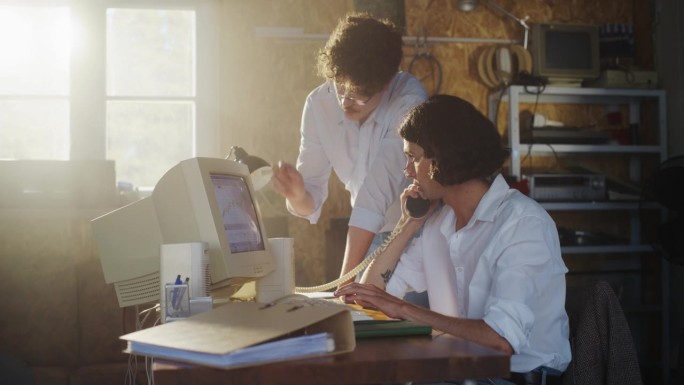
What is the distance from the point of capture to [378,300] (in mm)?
1619

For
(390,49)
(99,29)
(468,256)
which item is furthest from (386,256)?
(99,29)

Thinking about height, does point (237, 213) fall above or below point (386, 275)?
above

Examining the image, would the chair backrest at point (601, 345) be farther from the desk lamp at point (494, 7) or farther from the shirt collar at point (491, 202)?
Answer: the desk lamp at point (494, 7)

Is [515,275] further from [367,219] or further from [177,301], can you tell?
[367,219]

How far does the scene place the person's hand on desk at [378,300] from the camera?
1605 mm

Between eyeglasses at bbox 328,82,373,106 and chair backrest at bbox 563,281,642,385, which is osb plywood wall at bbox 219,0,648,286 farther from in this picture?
chair backrest at bbox 563,281,642,385

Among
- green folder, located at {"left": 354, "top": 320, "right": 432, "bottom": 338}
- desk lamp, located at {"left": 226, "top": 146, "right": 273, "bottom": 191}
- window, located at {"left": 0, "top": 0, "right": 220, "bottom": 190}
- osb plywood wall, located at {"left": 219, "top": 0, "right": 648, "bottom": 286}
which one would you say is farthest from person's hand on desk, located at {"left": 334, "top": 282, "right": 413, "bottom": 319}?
window, located at {"left": 0, "top": 0, "right": 220, "bottom": 190}

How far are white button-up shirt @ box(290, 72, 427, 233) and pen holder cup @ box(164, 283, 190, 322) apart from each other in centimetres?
98

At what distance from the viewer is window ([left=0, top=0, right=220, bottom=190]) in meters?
4.63

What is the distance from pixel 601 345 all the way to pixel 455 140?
60 cm

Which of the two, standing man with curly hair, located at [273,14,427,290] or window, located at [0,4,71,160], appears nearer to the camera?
standing man with curly hair, located at [273,14,427,290]

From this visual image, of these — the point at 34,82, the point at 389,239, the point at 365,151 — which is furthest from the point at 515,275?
the point at 34,82

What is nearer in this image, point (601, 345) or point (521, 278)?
point (521, 278)

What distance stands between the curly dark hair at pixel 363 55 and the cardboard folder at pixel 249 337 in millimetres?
1188
